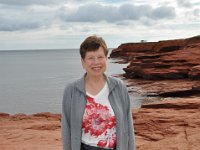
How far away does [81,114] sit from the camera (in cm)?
329

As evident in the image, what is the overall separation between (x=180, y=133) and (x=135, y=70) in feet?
104

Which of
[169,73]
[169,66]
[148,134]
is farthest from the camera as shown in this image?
[169,66]

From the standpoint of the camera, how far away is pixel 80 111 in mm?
3289

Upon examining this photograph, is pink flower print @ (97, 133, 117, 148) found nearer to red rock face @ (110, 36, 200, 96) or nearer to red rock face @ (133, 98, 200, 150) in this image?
red rock face @ (133, 98, 200, 150)

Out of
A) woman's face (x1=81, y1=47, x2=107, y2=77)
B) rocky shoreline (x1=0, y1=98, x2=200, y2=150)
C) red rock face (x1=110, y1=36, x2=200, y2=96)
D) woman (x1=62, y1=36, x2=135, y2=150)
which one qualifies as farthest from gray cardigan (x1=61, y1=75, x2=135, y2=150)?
red rock face (x1=110, y1=36, x2=200, y2=96)

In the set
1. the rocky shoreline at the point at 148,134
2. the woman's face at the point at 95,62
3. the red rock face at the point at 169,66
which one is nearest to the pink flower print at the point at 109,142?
the woman's face at the point at 95,62

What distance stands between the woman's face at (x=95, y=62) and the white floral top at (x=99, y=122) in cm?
17

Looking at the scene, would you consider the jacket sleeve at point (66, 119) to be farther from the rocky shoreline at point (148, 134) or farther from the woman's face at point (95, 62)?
the rocky shoreline at point (148, 134)

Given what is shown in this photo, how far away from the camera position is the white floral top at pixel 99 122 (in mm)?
3289

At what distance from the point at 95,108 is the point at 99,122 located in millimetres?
127

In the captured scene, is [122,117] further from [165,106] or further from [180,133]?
[165,106]

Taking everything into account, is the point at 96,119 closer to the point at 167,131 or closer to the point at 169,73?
the point at 167,131

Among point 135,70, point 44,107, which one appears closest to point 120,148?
point 44,107

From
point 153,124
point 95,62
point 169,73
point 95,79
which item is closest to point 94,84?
point 95,79
